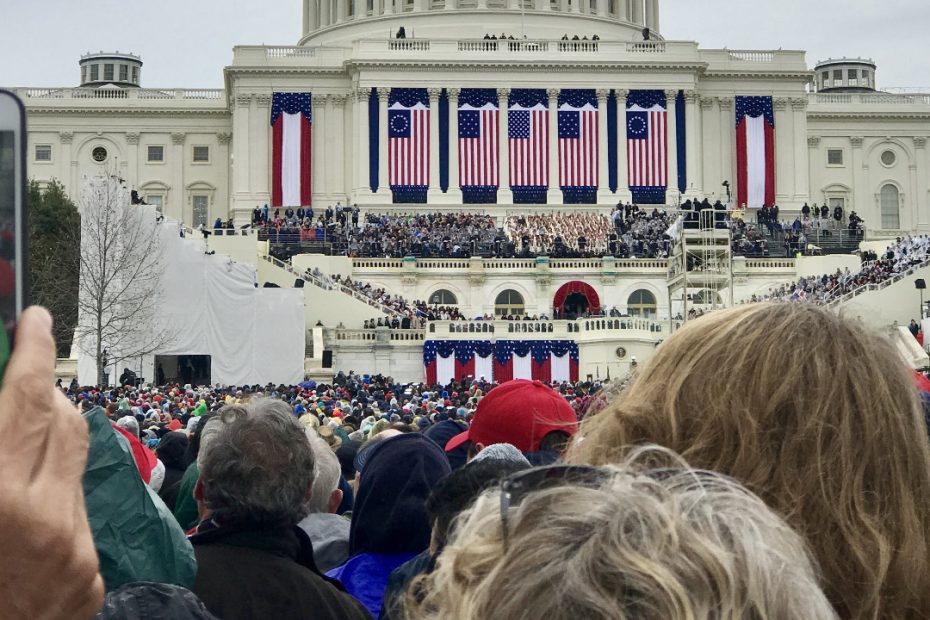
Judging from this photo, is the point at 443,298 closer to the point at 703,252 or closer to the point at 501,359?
the point at 501,359

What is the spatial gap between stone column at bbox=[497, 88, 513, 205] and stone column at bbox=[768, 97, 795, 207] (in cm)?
1504

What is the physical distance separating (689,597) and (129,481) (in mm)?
2498

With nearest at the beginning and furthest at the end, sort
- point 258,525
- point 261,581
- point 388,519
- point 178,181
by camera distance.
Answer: point 261,581 < point 258,525 < point 388,519 < point 178,181

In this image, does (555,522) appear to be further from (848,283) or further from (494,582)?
(848,283)

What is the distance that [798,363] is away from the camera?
363 cm

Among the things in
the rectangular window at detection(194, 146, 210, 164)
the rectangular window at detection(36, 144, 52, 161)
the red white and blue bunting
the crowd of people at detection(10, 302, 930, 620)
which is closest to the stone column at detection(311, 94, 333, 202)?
the rectangular window at detection(194, 146, 210, 164)

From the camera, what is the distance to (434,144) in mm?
81625

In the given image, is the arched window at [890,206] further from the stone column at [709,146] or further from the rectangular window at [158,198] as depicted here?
the rectangular window at [158,198]

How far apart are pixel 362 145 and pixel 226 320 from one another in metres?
27.0

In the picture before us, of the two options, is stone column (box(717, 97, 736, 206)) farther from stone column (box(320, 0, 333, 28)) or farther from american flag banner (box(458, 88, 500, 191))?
stone column (box(320, 0, 333, 28))

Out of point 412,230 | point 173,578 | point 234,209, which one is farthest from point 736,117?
point 173,578

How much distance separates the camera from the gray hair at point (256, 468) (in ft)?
19.6

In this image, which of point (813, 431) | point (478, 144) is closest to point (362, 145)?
point (478, 144)

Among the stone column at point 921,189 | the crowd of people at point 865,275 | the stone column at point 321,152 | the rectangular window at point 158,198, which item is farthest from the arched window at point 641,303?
the rectangular window at point 158,198
